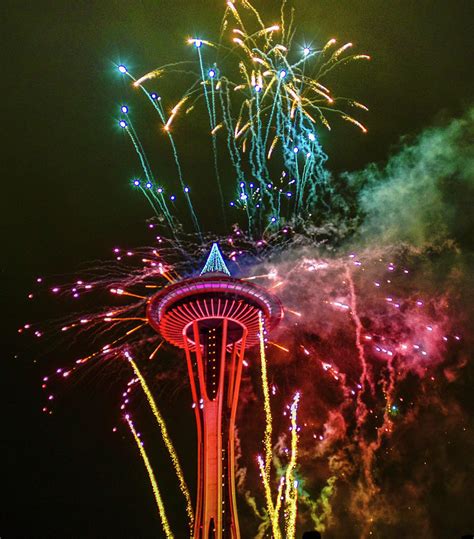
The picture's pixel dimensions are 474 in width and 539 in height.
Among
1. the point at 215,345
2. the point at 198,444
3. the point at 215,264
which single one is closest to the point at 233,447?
the point at 198,444

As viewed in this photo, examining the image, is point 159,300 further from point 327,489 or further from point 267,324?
point 327,489

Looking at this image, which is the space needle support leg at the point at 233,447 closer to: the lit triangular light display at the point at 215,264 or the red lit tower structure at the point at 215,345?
the red lit tower structure at the point at 215,345

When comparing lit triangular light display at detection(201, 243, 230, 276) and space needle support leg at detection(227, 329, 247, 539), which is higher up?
lit triangular light display at detection(201, 243, 230, 276)

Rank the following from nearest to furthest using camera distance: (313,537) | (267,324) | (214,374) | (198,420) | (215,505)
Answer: (313,537) → (215,505) → (198,420) → (214,374) → (267,324)

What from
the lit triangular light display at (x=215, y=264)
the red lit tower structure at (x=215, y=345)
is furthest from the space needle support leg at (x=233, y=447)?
the lit triangular light display at (x=215, y=264)

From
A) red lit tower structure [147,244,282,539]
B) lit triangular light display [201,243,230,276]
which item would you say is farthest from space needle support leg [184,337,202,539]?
lit triangular light display [201,243,230,276]

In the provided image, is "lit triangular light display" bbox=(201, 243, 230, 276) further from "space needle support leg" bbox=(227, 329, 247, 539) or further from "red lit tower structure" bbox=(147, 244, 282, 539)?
"space needle support leg" bbox=(227, 329, 247, 539)

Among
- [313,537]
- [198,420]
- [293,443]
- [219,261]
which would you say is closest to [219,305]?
[219,261]

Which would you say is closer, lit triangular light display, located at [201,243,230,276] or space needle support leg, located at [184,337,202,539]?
space needle support leg, located at [184,337,202,539]
